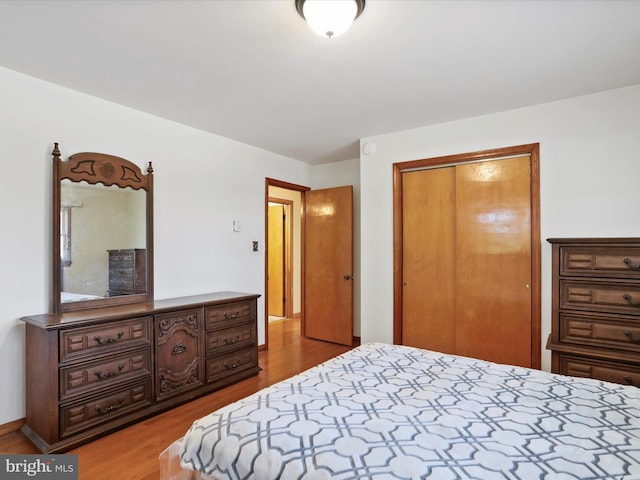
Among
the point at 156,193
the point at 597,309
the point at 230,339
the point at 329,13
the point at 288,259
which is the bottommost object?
the point at 230,339

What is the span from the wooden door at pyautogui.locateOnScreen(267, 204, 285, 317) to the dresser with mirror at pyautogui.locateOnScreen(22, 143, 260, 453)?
2.74 m

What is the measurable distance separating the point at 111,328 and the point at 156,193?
130 centimetres

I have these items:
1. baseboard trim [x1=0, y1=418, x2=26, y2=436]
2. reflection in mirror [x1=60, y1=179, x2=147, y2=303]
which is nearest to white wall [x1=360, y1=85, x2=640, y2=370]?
reflection in mirror [x1=60, y1=179, x2=147, y2=303]

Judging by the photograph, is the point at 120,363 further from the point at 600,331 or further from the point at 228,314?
the point at 600,331

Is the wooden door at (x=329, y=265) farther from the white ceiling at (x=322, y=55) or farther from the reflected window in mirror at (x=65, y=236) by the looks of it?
the reflected window in mirror at (x=65, y=236)

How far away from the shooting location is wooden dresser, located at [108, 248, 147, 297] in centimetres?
284

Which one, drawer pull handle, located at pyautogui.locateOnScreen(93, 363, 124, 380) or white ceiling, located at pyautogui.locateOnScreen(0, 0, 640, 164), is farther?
drawer pull handle, located at pyautogui.locateOnScreen(93, 363, 124, 380)

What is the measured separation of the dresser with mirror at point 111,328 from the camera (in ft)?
7.11

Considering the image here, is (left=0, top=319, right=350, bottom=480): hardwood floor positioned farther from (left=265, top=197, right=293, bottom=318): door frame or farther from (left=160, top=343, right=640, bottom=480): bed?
(left=265, top=197, right=293, bottom=318): door frame

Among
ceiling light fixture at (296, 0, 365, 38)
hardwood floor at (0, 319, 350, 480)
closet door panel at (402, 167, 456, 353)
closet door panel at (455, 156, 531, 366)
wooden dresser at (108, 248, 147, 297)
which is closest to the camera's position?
ceiling light fixture at (296, 0, 365, 38)

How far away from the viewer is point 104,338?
2344 mm

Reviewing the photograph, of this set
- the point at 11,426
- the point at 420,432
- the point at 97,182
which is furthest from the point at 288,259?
the point at 420,432

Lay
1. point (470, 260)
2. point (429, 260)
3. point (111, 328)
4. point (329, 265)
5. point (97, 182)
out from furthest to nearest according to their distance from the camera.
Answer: point (329, 265) < point (429, 260) < point (470, 260) < point (97, 182) < point (111, 328)

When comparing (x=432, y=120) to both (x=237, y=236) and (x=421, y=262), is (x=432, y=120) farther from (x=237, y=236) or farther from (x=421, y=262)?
(x=237, y=236)
